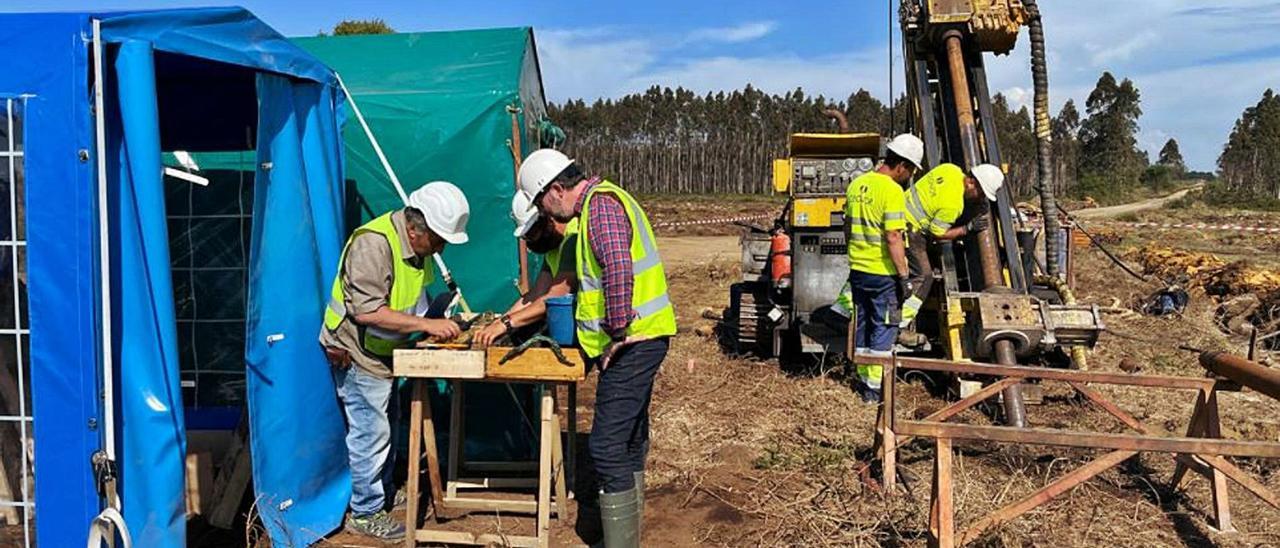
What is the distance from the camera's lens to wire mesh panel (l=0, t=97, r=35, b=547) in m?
3.15

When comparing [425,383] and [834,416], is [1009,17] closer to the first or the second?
[834,416]

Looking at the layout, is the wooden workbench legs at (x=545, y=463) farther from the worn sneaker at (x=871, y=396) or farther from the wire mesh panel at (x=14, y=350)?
the worn sneaker at (x=871, y=396)

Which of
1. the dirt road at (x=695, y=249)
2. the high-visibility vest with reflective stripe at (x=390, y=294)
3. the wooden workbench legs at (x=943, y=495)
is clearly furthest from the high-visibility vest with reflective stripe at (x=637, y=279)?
the dirt road at (x=695, y=249)

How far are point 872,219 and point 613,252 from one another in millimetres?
3333

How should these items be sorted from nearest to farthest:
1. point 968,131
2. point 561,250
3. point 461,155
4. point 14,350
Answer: point 14,350 → point 561,250 → point 461,155 → point 968,131

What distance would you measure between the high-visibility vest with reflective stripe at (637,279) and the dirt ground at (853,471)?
51.4 inches

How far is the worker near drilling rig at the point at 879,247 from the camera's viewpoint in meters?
6.54

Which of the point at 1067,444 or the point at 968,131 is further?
the point at 968,131

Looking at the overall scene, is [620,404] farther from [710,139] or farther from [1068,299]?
[710,139]

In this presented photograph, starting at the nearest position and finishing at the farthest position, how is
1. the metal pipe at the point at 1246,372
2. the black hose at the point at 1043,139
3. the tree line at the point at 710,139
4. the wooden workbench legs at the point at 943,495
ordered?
the wooden workbench legs at the point at 943,495, the metal pipe at the point at 1246,372, the black hose at the point at 1043,139, the tree line at the point at 710,139

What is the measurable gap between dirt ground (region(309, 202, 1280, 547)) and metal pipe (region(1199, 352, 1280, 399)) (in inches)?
34.4

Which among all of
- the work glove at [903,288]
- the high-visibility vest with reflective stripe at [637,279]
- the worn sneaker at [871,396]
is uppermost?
the high-visibility vest with reflective stripe at [637,279]

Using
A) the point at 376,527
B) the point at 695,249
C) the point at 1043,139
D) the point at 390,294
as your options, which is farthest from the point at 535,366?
the point at 695,249

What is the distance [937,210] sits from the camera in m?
6.87
